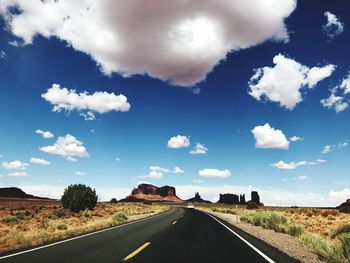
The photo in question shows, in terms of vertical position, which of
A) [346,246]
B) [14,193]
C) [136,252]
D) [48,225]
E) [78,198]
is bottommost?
[136,252]

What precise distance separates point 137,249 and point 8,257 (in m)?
3.53

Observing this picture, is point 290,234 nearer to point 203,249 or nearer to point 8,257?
point 203,249

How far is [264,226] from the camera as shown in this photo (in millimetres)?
23906

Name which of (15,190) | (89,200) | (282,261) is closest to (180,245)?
(282,261)

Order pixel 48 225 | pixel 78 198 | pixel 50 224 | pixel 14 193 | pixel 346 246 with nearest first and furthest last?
pixel 346 246 → pixel 50 224 → pixel 48 225 → pixel 78 198 → pixel 14 193

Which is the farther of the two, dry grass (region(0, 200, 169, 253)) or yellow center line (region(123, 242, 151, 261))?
dry grass (region(0, 200, 169, 253))

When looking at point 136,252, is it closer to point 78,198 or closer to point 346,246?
point 346,246

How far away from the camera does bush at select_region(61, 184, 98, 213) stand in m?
50.6

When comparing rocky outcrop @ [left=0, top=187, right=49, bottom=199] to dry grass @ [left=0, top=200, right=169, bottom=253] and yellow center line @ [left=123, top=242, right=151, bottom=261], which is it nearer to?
dry grass @ [left=0, top=200, right=169, bottom=253]

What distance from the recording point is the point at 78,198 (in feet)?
166

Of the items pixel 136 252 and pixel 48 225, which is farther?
pixel 48 225

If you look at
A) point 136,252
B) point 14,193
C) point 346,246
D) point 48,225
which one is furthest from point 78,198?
point 14,193

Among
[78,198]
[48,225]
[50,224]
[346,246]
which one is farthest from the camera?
[78,198]

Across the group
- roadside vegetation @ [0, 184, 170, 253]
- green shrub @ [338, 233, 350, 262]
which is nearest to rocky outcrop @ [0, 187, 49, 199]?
roadside vegetation @ [0, 184, 170, 253]
